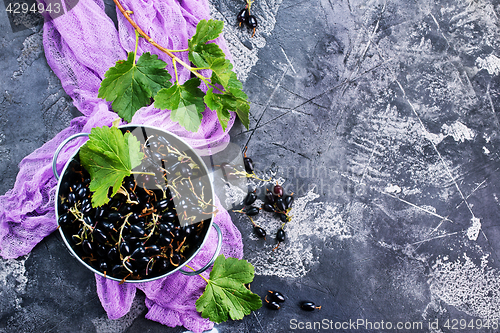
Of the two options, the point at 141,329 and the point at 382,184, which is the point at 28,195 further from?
the point at 382,184

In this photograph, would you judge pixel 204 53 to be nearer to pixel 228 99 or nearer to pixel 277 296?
pixel 228 99

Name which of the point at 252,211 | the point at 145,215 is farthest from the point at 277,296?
the point at 145,215

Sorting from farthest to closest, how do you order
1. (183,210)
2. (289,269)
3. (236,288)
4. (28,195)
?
1. (289,269)
2. (28,195)
3. (236,288)
4. (183,210)

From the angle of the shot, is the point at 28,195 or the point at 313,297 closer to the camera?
the point at 28,195

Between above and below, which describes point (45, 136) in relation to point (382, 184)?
below

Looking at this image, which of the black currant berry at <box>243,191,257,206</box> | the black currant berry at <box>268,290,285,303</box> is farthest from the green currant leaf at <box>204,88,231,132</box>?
the black currant berry at <box>268,290,285,303</box>

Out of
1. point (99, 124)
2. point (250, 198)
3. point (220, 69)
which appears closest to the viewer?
point (220, 69)

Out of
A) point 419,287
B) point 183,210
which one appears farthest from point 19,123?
point 419,287

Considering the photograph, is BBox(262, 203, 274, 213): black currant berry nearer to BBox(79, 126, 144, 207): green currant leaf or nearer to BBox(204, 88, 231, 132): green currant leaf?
BBox(204, 88, 231, 132): green currant leaf
